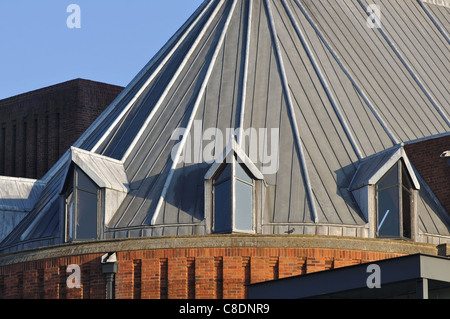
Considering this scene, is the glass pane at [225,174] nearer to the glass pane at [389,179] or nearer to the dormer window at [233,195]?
the dormer window at [233,195]

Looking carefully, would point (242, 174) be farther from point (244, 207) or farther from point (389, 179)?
point (389, 179)

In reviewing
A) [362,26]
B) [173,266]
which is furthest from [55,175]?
[362,26]

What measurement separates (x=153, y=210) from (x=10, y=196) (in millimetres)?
7672

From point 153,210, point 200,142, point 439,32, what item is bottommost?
point 153,210

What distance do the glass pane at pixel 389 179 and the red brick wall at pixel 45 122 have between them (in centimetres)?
2249

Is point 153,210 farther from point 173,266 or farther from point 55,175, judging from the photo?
point 55,175

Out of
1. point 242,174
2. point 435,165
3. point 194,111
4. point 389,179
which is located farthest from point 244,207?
point 435,165

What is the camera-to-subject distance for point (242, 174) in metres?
35.8

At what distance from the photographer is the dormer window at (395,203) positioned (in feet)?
118

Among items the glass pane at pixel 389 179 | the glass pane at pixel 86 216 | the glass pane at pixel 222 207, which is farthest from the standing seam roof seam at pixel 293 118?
the glass pane at pixel 86 216

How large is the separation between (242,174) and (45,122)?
23.6 m

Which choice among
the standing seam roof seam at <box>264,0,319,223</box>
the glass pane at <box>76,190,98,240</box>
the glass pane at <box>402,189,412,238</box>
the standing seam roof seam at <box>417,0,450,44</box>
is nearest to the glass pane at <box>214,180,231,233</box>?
the standing seam roof seam at <box>264,0,319,223</box>

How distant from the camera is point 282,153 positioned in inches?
1470

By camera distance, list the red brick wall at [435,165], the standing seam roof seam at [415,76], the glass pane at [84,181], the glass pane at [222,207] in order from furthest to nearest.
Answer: the standing seam roof seam at [415,76]
the red brick wall at [435,165]
the glass pane at [84,181]
the glass pane at [222,207]
